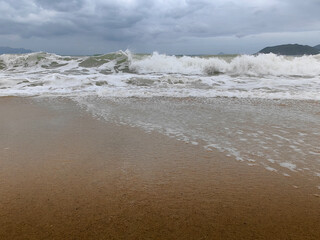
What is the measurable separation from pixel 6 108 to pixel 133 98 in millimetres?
3436

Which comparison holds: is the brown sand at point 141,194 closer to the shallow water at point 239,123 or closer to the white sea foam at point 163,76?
the shallow water at point 239,123

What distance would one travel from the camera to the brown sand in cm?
194

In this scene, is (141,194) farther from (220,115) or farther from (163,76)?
(163,76)

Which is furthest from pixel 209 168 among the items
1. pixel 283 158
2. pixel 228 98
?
pixel 228 98

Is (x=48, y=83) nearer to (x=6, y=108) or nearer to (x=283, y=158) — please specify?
(x=6, y=108)

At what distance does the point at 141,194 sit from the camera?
2.46 meters

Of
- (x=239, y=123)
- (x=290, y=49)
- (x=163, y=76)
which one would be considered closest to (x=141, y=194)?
(x=239, y=123)

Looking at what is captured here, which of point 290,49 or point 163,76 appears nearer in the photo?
point 163,76

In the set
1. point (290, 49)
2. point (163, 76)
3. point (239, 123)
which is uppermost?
point (290, 49)

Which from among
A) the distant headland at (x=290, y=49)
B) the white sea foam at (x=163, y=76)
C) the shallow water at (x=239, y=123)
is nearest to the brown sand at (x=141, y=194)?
the shallow water at (x=239, y=123)

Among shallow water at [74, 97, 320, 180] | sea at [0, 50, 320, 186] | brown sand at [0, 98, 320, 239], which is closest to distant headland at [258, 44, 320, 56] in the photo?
sea at [0, 50, 320, 186]

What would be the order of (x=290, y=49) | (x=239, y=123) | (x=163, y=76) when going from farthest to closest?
(x=290, y=49) → (x=163, y=76) → (x=239, y=123)

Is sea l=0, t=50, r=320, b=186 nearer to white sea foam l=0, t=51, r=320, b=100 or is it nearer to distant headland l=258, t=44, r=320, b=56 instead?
white sea foam l=0, t=51, r=320, b=100

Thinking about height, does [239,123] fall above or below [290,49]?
below
